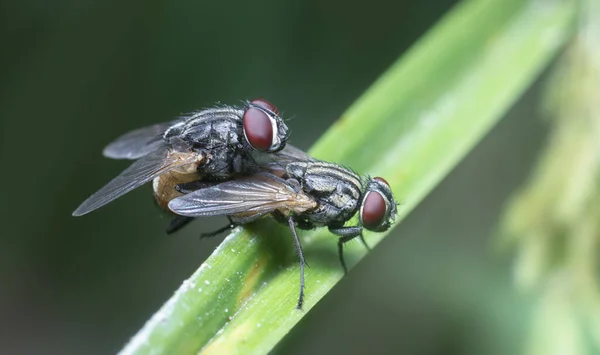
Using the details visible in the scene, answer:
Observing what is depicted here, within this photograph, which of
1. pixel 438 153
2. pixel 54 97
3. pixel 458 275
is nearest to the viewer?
pixel 438 153

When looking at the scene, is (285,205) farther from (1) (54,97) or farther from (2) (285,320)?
(1) (54,97)

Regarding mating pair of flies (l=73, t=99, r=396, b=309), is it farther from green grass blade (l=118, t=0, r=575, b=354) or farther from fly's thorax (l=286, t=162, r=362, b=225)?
green grass blade (l=118, t=0, r=575, b=354)

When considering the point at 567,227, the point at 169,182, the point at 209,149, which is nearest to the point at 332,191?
the point at 209,149

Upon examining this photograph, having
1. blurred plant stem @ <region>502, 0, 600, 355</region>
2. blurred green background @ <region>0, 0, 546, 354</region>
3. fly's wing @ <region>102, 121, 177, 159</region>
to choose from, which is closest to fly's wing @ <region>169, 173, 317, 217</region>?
fly's wing @ <region>102, 121, 177, 159</region>

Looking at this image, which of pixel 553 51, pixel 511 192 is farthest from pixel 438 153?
pixel 511 192

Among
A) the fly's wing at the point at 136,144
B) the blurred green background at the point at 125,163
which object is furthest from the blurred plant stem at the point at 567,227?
the fly's wing at the point at 136,144

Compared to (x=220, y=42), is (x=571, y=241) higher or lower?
higher

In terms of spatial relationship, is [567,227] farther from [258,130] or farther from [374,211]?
[258,130]
